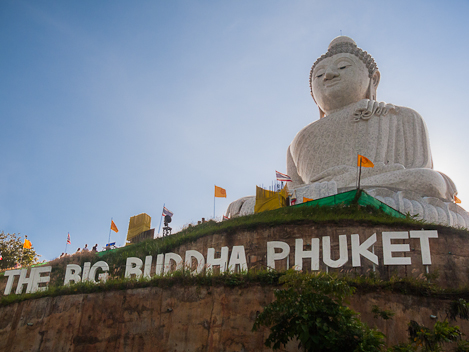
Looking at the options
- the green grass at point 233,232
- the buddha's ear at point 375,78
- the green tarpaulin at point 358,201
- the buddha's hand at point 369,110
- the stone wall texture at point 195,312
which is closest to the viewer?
the stone wall texture at point 195,312

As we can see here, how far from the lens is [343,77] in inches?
753

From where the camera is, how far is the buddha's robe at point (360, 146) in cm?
1647

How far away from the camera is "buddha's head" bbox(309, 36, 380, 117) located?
62.7 ft

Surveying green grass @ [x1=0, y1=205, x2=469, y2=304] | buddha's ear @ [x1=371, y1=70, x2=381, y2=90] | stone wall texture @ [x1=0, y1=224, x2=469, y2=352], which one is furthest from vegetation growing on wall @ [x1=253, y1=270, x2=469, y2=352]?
buddha's ear @ [x1=371, y1=70, x2=381, y2=90]

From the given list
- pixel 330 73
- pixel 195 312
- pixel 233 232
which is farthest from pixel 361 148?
pixel 195 312

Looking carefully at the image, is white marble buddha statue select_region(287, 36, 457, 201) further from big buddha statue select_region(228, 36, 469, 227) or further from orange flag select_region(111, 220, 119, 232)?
orange flag select_region(111, 220, 119, 232)

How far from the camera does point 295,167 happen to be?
787 inches

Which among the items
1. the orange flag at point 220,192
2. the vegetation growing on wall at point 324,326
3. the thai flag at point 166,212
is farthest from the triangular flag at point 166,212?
the vegetation growing on wall at point 324,326

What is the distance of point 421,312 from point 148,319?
509cm

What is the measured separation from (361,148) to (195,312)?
10121 mm

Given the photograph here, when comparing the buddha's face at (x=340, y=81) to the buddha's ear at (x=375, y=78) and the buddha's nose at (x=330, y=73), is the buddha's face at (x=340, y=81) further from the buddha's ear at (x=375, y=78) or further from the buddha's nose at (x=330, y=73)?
the buddha's ear at (x=375, y=78)

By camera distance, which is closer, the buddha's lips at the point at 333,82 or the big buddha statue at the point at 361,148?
the big buddha statue at the point at 361,148

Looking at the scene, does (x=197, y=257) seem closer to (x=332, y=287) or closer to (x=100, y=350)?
(x=100, y=350)

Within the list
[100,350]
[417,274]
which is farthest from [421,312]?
[100,350]
